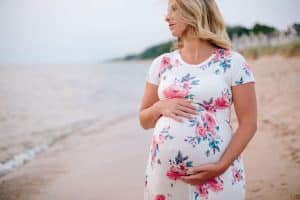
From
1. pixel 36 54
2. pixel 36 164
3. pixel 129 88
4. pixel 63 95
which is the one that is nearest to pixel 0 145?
pixel 36 164

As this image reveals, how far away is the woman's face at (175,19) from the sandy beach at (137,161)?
1.59m

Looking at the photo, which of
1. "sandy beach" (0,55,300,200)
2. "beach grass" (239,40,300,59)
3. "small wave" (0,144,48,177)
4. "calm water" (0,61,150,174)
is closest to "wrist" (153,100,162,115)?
"sandy beach" (0,55,300,200)

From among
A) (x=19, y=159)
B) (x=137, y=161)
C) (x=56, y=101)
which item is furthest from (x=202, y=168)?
(x=56, y=101)

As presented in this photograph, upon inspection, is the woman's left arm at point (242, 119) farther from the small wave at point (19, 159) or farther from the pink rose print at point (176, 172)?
the small wave at point (19, 159)

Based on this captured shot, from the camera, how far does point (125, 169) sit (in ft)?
11.0

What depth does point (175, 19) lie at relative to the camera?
1.37 meters

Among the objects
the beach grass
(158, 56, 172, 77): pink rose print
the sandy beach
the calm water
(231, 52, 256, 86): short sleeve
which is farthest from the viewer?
the calm water

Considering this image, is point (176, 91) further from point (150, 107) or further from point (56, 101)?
point (56, 101)

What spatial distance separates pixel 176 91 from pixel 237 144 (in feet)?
0.80

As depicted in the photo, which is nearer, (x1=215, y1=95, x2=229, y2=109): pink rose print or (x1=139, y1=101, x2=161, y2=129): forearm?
(x1=215, y1=95, x2=229, y2=109): pink rose print

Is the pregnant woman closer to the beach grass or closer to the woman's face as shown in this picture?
the woman's face

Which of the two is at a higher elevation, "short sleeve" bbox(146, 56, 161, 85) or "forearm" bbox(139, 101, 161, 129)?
"short sleeve" bbox(146, 56, 161, 85)

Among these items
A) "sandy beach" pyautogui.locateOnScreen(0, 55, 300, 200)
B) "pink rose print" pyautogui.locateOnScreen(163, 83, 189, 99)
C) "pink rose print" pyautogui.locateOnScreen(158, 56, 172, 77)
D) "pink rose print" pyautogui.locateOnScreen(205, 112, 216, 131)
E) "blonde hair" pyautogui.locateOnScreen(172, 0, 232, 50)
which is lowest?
"sandy beach" pyautogui.locateOnScreen(0, 55, 300, 200)

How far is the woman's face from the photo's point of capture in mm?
1354
